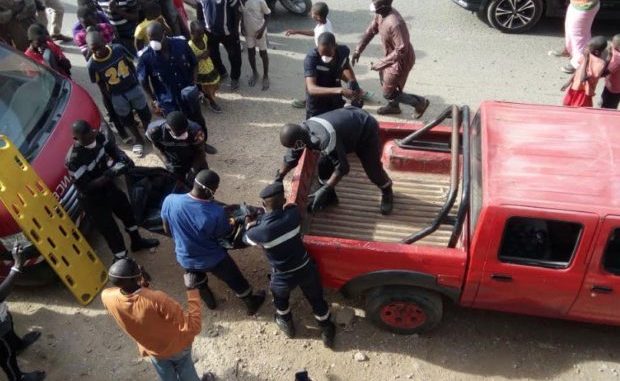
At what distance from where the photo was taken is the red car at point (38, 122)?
4859 mm

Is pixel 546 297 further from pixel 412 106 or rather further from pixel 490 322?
pixel 412 106

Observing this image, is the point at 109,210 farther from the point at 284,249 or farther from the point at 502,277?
the point at 502,277

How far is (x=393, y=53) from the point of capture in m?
6.60

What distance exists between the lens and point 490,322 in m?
4.81

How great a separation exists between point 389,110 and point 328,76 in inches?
71.4

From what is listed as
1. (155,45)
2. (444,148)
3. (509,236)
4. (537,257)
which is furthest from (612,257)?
(155,45)

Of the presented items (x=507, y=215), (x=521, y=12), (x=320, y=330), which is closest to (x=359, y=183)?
(x=320, y=330)

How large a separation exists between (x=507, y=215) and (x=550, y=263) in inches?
22.3

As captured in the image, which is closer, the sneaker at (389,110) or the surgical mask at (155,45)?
the surgical mask at (155,45)

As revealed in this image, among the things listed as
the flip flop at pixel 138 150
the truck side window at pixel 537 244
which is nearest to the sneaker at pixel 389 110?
the flip flop at pixel 138 150

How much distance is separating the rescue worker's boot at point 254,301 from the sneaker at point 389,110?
11.0 feet

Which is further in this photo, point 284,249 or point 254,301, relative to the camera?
point 254,301

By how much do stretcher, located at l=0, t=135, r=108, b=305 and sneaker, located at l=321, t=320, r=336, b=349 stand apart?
7.18ft

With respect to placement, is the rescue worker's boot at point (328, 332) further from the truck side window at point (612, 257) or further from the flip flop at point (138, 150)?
the flip flop at point (138, 150)
